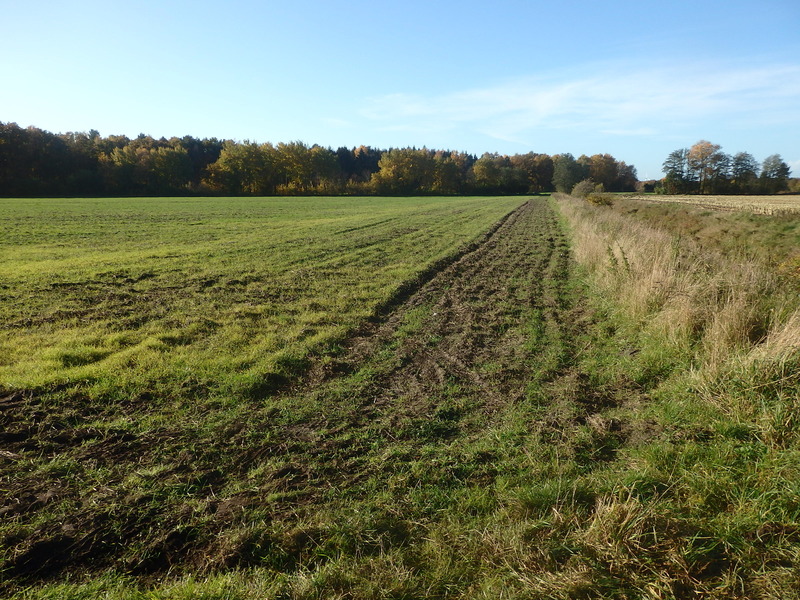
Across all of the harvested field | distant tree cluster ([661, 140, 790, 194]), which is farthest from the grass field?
distant tree cluster ([661, 140, 790, 194])

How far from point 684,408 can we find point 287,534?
15.6ft

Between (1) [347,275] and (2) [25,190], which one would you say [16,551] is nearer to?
(1) [347,275]

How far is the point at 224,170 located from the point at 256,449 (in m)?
93.6

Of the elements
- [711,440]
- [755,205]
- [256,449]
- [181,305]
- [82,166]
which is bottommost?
[256,449]

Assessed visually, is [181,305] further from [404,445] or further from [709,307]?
[709,307]

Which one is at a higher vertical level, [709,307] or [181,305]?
[709,307]

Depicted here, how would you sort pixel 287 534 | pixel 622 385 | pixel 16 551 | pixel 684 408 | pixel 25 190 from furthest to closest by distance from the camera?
pixel 25 190 < pixel 622 385 < pixel 684 408 < pixel 287 534 < pixel 16 551

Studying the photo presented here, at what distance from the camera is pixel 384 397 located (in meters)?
5.74

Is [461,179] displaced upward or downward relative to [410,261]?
upward

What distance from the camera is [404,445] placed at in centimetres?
458

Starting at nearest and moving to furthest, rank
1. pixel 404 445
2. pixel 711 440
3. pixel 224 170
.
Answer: pixel 711 440 → pixel 404 445 → pixel 224 170

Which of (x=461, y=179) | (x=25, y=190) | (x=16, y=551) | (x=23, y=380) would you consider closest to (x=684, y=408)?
(x=16, y=551)

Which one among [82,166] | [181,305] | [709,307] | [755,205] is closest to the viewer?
[709,307]

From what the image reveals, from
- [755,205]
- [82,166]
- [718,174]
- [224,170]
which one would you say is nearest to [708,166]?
[718,174]
